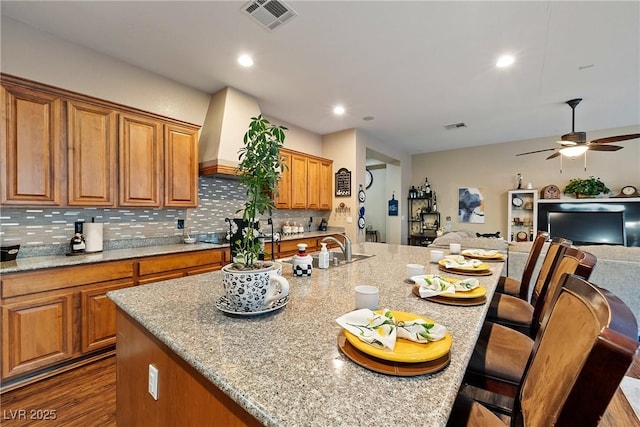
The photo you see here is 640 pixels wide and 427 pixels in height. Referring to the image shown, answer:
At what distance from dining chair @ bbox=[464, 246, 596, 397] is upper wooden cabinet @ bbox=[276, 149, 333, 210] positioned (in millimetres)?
3321

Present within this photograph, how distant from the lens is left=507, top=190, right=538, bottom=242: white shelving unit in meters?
5.66

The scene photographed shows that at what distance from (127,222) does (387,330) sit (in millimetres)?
3072

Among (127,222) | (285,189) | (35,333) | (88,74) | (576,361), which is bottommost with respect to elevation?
(35,333)

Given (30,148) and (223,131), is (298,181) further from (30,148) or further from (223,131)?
(30,148)

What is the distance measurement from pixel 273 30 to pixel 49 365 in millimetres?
3142

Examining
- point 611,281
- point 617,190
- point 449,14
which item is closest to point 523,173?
point 617,190

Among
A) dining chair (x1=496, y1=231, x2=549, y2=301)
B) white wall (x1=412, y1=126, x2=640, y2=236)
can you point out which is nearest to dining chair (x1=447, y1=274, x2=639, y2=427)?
dining chair (x1=496, y1=231, x2=549, y2=301)

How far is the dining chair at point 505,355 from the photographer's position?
1.11m

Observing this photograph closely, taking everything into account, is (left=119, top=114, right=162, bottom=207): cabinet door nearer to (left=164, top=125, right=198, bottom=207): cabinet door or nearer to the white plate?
(left=164, top=125, right=198, bottom=207): cabinet door

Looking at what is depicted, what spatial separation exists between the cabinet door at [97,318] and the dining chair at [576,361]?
2.60 m

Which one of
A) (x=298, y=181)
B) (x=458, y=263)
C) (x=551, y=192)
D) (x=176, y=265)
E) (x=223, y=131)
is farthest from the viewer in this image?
(x=551, y=192)

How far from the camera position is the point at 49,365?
2053mm

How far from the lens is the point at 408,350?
728mm

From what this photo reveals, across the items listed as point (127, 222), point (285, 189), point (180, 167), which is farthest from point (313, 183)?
point (127, 222)
